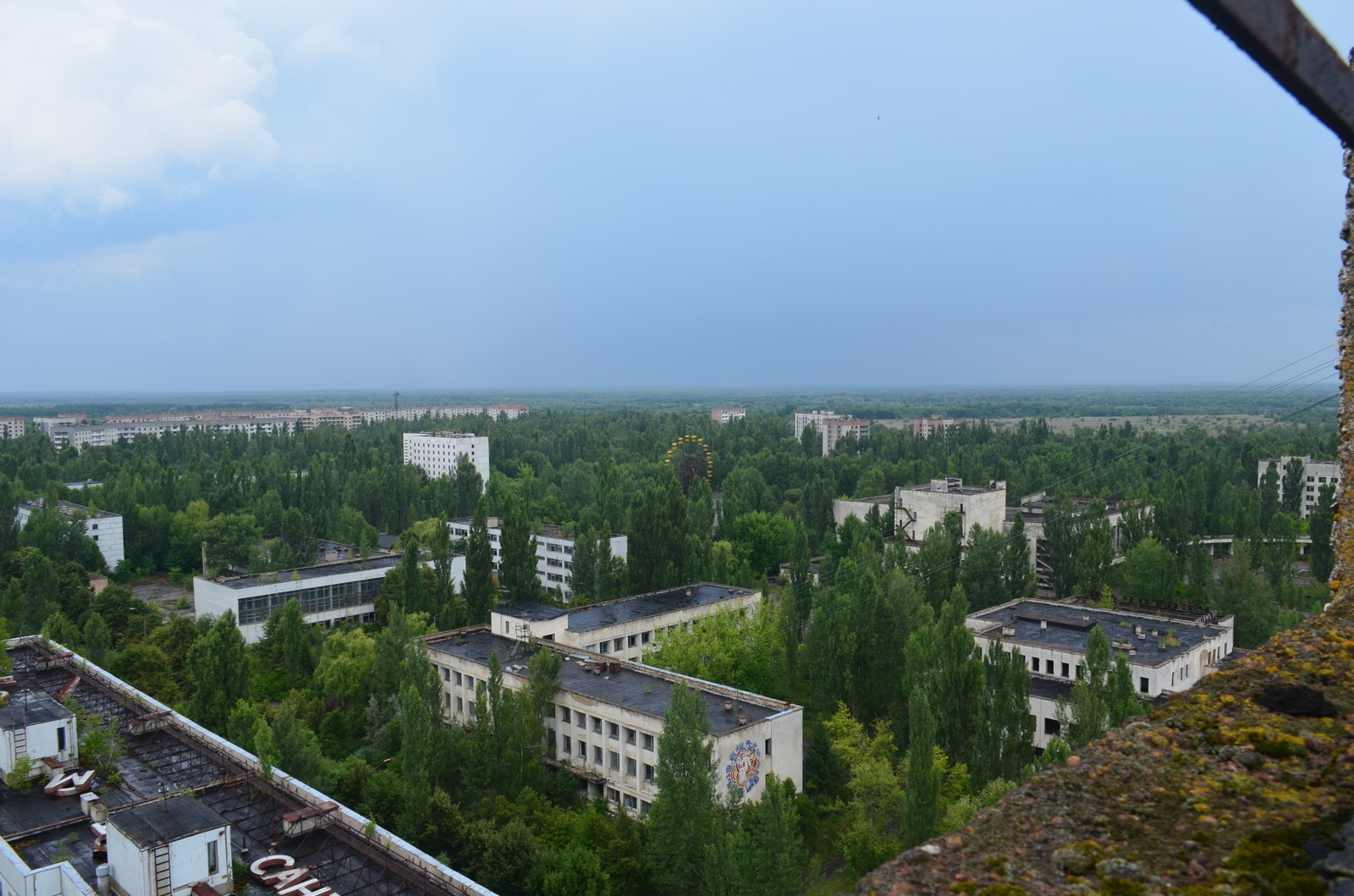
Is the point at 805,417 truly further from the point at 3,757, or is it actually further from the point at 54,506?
the point at 3,757

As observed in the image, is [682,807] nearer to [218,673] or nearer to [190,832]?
[190,832]

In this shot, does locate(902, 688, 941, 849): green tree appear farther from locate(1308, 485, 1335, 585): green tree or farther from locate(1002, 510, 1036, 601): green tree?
locate(1308, 485, 1335, 585): green tree

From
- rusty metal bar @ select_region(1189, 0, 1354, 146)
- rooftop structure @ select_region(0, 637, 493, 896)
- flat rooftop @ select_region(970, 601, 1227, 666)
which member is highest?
rusty metal bar @ select_region(1189, 0, 1354, 146)

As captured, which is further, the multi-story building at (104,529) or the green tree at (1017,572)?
the multi-story building at (104,529)

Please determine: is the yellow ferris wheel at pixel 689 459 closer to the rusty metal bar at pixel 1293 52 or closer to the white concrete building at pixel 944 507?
the white concrete building at pixel 944 507

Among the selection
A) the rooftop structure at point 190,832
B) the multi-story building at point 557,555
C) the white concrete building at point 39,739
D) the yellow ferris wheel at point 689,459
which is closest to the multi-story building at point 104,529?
the multi-story building at point 557,555

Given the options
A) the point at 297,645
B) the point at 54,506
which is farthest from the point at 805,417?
the point at 297,645

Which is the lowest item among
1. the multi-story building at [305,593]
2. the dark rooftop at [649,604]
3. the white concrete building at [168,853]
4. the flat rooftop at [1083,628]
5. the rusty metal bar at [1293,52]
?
the multi-story building at [305,593]

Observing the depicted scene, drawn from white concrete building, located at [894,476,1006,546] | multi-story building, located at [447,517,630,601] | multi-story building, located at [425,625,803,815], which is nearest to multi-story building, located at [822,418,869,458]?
white concrete building, located at [894,476,1006,546]
